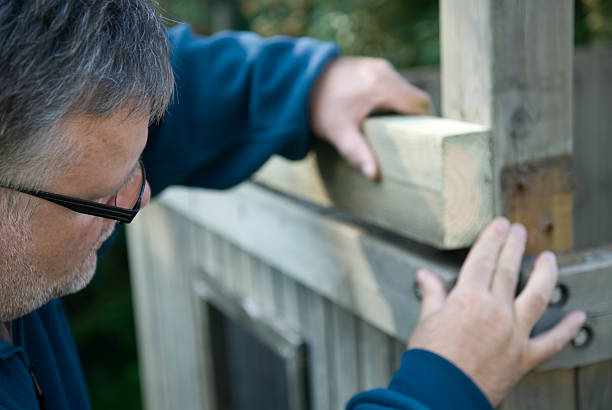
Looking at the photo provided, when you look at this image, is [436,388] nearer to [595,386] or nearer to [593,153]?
[595,386]

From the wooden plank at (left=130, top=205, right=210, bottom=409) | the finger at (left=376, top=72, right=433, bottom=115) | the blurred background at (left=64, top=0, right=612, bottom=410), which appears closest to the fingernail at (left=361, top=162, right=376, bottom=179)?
the finger at (left=376, top=72, right=433, bottom=115)

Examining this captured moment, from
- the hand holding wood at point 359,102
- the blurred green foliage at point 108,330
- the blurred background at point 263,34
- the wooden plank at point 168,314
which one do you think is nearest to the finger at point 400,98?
the hand holding wood at point 359,102

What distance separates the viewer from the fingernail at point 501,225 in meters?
1.14

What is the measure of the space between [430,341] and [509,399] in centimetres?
24

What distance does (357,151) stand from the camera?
1315 millimetres

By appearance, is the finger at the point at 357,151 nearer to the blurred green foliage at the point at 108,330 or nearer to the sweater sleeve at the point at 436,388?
the sweater sleeve at the point at 436,388

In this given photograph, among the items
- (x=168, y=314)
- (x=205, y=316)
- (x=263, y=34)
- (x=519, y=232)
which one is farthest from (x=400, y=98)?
(x=263, y=34)

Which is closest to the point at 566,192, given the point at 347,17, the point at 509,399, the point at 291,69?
the point at 509,399

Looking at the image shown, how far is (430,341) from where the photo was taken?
1094mm

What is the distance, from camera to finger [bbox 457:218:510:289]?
112cm

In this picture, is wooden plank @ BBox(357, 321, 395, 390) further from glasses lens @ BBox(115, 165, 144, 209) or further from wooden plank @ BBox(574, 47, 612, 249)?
wooden plank @ BBox(574, 47, 612, 249)

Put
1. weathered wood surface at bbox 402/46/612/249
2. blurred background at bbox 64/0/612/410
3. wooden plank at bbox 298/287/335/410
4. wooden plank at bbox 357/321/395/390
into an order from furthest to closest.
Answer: blurred background at bbox 64/0/612/410
weathered wood surface at bbox 402/46/612/249
wooden plank at bbox 298/287/335/410
wooden plank at bbox 357/321/395/390

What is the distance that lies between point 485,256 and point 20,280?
2.26 feet

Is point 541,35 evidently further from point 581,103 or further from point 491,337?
point 581,103
